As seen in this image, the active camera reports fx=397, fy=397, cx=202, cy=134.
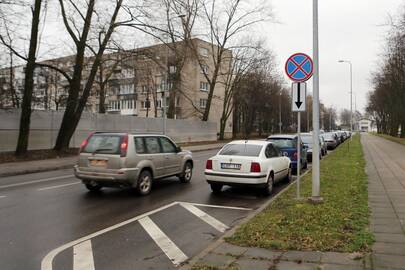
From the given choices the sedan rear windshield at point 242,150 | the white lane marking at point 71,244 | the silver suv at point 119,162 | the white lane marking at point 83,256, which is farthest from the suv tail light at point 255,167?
the white lane marking at point 83,256

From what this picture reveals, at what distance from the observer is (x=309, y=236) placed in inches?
228

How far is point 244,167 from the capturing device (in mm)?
10102

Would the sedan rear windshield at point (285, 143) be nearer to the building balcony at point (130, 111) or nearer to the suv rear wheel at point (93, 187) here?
the suv rear wheel at point (93, 187)

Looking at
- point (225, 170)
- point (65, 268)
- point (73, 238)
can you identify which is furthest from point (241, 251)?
point (225, 170)

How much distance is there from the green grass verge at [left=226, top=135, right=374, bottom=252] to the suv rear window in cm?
415

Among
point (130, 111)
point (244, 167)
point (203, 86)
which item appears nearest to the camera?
point (244, 167)

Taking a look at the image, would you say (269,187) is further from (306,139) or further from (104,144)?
(306,139)

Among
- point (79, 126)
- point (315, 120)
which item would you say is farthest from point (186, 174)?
point (79, 126)

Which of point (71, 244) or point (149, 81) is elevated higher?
point (149, 81)

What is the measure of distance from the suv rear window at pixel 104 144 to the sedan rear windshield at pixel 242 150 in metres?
2.78

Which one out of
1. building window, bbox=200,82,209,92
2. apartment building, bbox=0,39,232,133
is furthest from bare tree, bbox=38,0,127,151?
building window, bbox=200,82,209,92

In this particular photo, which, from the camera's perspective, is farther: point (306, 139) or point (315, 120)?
point (306, 139)

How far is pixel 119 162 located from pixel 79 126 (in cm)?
1846

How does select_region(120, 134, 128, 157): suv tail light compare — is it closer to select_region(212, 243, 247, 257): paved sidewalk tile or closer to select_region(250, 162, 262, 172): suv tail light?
select_region(250, 162, 262, 172): suv tail light
